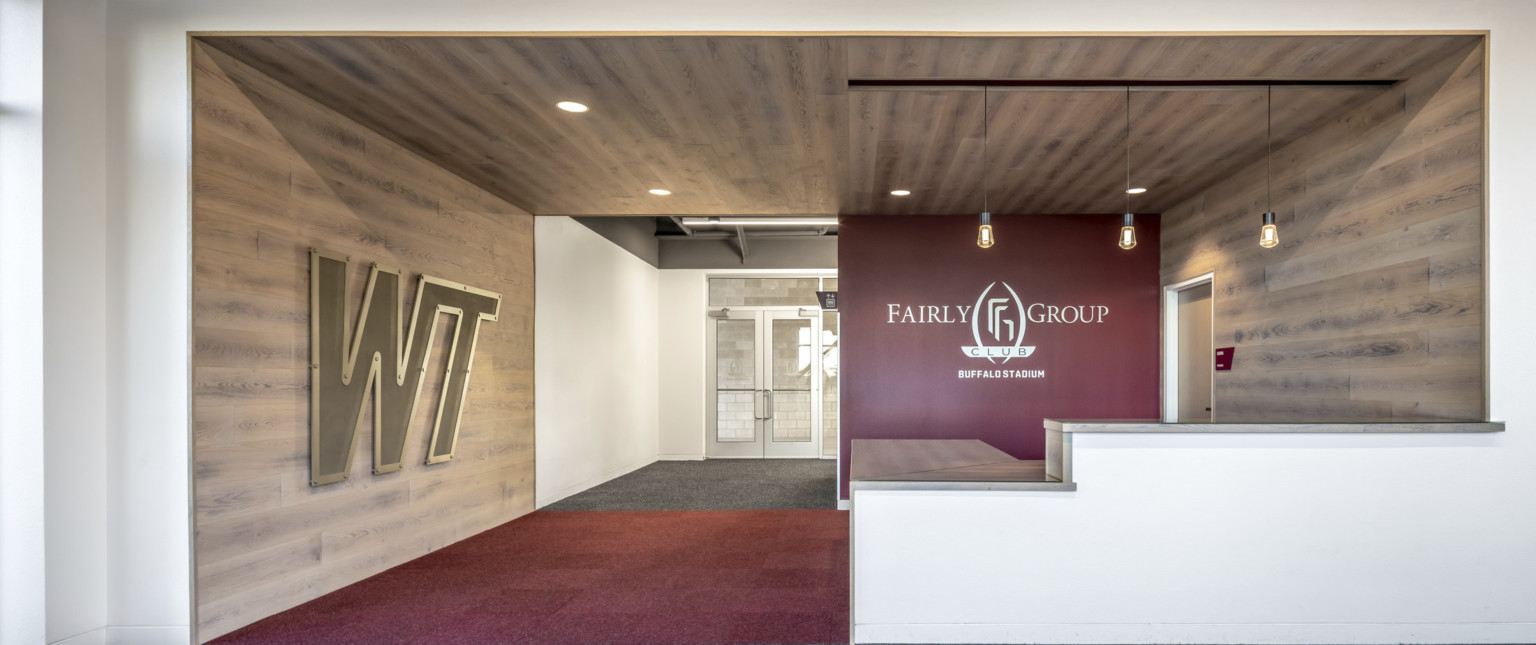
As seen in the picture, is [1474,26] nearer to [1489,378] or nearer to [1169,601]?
[1489,378]

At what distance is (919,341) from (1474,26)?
4.19 meters

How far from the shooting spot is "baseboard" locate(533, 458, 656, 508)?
7027 millimetres

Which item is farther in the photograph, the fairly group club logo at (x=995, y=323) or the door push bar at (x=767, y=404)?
the door push bar at (x=767, y=404)

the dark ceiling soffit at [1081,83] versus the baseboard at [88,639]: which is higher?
the dark ceiling soffit at [1081,83]

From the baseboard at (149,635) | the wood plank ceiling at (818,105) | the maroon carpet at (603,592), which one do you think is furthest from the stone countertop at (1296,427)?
the baseboard at (149,635)

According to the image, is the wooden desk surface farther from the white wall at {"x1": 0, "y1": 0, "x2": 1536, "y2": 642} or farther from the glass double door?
the glass double door

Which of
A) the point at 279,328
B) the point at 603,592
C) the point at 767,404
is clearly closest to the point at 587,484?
the point at 767,404

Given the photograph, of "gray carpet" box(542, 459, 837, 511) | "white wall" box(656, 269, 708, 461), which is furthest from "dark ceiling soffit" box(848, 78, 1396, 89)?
"white wall" box(656, 269, 708, 461)

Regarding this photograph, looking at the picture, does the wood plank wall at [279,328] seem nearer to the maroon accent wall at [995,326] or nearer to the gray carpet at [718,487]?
the gray carpet at [718,487]

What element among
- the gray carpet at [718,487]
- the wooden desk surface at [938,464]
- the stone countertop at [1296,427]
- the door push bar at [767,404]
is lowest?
the gray carpet at [718,487]

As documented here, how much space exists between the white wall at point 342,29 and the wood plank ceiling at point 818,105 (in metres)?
0.08

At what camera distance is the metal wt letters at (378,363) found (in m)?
4.18

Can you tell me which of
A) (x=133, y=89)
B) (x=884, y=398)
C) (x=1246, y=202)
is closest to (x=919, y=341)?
(x=884, y=398)

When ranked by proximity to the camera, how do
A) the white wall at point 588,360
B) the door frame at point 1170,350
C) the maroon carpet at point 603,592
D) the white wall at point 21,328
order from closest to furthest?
the white wall at point 21,328 → the maroon carpet at point 603,592 → the door frame at point 1170,350 → the white wall at point 588,360
